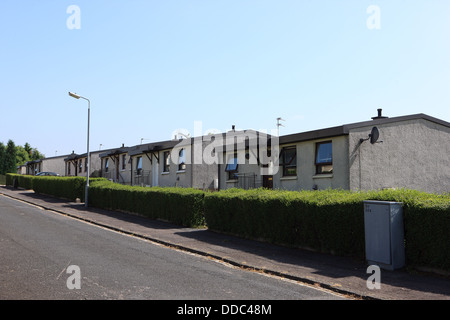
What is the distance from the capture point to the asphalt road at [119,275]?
6277 millimetres

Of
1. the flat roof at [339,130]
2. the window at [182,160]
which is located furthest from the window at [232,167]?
the window at [182,160]

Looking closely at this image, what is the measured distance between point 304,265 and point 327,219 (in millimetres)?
1586

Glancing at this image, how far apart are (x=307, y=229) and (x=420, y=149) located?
11790mm

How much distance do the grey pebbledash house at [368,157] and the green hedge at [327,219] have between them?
19.2 ft

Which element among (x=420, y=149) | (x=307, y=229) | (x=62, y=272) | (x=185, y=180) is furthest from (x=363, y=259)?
(x=185, y=180)

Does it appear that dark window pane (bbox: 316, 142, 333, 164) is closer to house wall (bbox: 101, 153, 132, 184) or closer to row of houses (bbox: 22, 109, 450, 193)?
row of houses (bbox: 22, 109, 450, 193)

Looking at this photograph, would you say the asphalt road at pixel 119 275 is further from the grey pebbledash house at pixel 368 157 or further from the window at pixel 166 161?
the window at pixel 166 161

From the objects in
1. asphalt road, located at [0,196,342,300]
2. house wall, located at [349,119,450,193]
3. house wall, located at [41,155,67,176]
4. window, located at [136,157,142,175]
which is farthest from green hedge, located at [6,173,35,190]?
house wall, located at [349,119,450,193]

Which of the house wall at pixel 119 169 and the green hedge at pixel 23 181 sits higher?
the house wall at pixel 119 169

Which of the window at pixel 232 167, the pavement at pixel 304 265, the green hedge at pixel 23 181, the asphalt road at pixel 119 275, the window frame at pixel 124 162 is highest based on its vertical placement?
the window frame at pixel 124 162

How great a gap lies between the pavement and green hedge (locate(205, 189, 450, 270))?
0.29 meters

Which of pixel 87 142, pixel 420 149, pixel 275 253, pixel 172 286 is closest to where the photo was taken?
pixel 172 286

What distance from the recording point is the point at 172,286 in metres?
6.79
